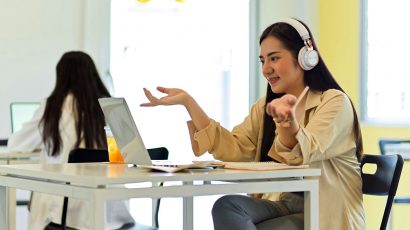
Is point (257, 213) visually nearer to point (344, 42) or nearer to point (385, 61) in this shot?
point (344, 42)

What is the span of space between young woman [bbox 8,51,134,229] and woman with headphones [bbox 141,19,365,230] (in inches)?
30.8

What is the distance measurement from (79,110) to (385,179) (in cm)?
157

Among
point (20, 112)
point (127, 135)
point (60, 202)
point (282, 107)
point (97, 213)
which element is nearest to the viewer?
point (97, 213)

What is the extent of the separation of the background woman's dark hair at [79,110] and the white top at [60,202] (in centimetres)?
3

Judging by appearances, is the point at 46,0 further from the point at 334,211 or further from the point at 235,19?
the point at 334,211

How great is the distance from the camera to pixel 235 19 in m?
5.63

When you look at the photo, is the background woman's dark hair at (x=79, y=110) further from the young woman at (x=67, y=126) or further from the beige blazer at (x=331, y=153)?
the beige blazer at (x=331, y=153)

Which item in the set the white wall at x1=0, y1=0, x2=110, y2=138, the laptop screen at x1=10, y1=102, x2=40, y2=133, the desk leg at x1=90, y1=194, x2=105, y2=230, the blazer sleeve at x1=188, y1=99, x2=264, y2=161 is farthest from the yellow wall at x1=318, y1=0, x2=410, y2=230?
the desk leg at x1=90, y1=194, x2=105, y2=230

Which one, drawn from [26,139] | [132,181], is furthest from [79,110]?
[132,181]

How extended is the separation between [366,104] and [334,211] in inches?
137

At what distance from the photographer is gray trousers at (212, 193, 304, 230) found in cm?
214

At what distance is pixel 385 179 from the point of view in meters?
2.33

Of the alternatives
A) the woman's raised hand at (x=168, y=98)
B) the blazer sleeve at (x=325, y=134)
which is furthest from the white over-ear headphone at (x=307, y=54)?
the woman's raised hand at (x=168, y=98)

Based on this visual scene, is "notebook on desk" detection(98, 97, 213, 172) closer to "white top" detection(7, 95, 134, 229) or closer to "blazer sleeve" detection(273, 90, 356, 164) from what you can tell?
"blazer sleeve" detection(273, 90, 356, 164)
